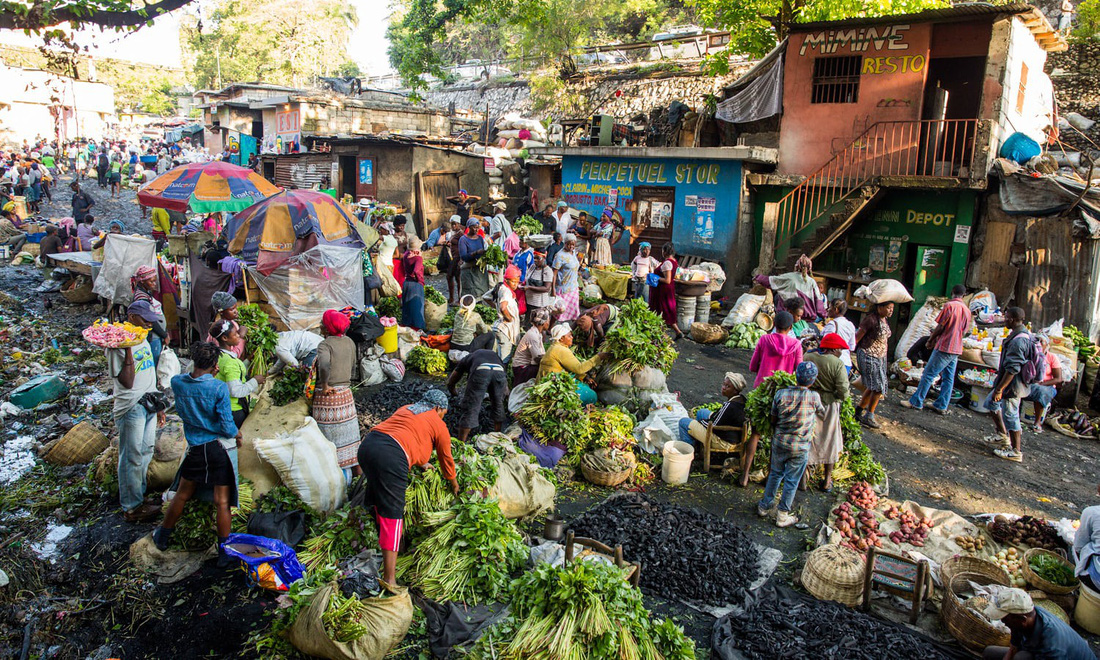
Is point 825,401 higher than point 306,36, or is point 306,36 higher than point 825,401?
point 306,36

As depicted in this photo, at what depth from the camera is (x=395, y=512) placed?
4809mm

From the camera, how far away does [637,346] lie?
8.12 m

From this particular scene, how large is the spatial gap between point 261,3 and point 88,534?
131 ft

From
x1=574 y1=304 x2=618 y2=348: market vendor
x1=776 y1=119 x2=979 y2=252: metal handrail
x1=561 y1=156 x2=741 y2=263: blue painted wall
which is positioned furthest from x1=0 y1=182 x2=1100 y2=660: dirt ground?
x1=561 y1=156 x2=741 y2=263: blue painted wall

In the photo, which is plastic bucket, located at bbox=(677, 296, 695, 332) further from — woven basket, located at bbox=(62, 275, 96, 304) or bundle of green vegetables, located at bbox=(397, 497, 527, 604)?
woven basket, located at bbox=(62, 275, 96, 304)

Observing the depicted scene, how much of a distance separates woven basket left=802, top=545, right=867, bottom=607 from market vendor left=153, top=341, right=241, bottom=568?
14.5 ft

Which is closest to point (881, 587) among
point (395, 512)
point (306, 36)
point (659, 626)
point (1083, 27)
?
point (659, 626)

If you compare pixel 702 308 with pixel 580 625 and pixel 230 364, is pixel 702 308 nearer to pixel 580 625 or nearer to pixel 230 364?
pixel 230 364

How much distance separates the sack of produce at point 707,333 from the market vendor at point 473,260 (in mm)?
3747

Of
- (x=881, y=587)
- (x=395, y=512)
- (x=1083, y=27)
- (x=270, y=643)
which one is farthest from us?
(x=1083, y=27)

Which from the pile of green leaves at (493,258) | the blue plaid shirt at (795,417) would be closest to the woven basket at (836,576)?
the blue plaid shirt at (795,417)

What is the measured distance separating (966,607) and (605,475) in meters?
3.17

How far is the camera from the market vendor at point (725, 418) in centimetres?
728

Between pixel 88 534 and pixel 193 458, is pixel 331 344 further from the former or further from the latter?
pixel 88 534
